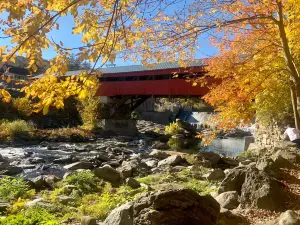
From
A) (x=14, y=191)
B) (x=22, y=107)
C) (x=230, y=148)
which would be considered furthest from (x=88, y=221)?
(x=22, y=107)

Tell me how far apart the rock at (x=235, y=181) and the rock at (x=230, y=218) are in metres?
1.00

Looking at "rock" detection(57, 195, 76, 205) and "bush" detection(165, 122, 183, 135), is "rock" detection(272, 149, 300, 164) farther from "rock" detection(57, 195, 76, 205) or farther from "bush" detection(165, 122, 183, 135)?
"bush" detection(165, 122, 183, 135)

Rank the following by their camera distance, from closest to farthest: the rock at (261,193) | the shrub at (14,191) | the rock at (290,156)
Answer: the rock at (261,193) → the rock at (290,156) → the shrub at (14,191)

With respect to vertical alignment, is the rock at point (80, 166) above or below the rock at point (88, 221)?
below

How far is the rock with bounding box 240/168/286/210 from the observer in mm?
3176

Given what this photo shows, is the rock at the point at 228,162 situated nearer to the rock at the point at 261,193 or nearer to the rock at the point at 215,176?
the rock at the point at 215,176

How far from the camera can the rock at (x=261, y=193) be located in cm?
318

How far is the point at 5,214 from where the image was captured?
4246mm

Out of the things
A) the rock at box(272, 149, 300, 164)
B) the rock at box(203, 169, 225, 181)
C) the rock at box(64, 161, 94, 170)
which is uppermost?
the rock at box(272, 149, 300, 164)

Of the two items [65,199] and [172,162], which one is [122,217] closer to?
[65,199]

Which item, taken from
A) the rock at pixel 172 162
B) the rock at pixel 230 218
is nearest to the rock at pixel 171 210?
the rock at pixel 230 218

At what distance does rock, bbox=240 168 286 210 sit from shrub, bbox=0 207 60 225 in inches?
90.7

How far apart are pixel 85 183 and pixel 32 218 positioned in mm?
2652

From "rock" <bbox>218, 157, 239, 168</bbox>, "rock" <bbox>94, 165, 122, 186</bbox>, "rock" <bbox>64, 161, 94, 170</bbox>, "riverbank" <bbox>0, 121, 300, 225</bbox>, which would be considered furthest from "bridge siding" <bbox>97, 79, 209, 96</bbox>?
"rock" <bbox>94, 165, 122, 186</bbox>
